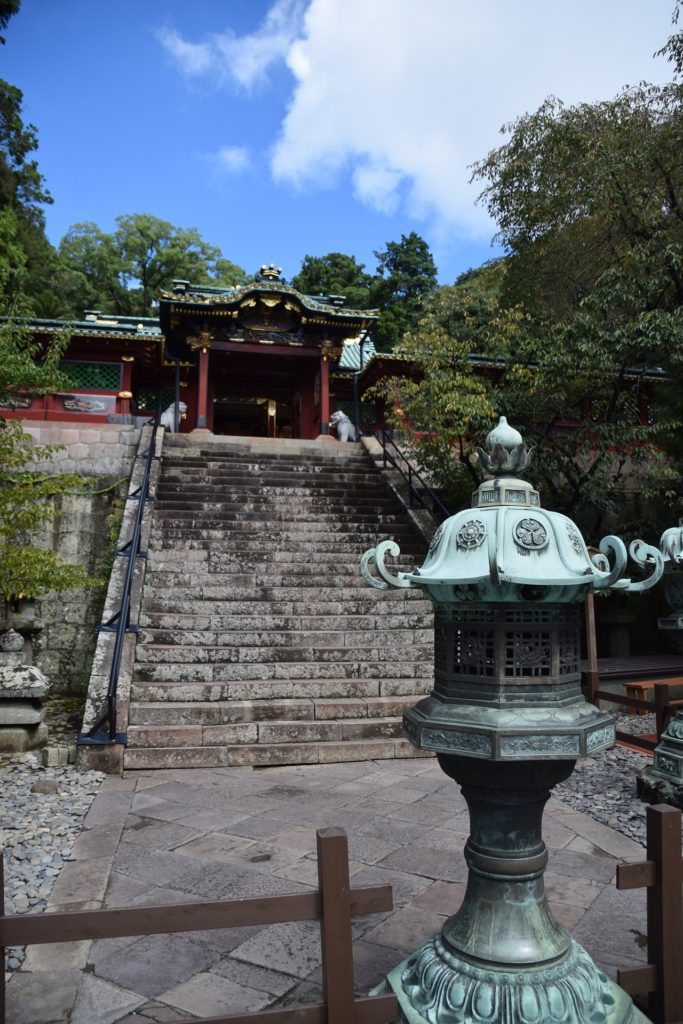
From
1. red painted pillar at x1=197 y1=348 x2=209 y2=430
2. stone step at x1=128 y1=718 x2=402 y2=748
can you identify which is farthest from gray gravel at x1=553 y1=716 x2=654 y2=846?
red painted pillar at x1=197 y1=348 x2=209 y2=430

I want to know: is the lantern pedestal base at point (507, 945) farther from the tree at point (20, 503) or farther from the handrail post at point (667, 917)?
the tree at point (20, 503)

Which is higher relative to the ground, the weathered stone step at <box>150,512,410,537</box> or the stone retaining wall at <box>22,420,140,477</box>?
the stone retaining wall at <box>22,420,140,477</box>

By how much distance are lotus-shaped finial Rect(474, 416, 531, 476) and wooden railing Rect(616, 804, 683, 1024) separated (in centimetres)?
122

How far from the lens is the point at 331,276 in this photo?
3100 cm

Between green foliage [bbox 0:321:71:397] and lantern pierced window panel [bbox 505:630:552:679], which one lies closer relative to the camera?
lantern pierced window panel [bbox 505:630:552:679]

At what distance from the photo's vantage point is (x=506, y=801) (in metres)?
2.13

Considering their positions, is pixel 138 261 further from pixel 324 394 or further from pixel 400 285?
pixel 324 394

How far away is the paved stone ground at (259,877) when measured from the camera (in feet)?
8.48

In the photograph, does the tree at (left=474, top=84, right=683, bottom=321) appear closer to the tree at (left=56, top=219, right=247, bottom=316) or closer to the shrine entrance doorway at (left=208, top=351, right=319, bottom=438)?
the shrine entrance doorway at (left=208, top=351, right=319, bottom=438)

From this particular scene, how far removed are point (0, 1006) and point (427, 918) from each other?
6.22ft

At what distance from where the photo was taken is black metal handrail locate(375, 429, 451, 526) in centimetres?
1020

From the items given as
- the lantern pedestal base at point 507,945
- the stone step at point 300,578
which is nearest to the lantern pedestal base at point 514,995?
the lantern pedestal base at point 507,945

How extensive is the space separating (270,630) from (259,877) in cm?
388

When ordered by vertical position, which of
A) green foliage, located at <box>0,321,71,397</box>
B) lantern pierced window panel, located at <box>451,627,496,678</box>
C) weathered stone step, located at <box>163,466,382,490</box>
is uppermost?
green foliage, located at <box>0,321,71,397</box>
